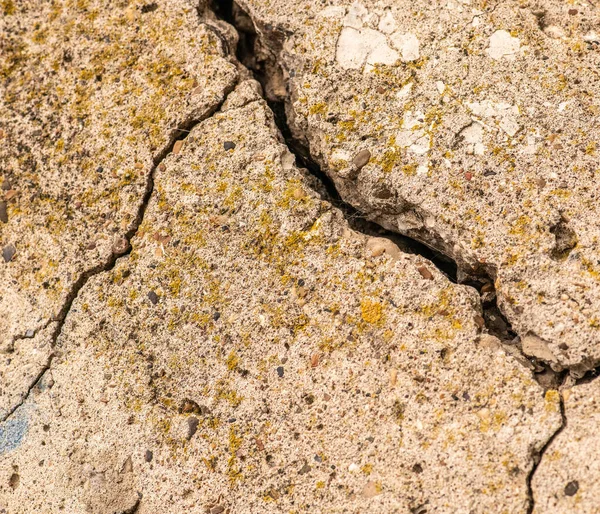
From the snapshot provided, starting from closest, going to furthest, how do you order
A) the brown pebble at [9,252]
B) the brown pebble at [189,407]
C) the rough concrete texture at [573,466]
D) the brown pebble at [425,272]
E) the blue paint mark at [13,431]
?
the rough concrete texture at [573,466]
the brown pebble at [425,272]
the brown pebble at [189,407]
the blue paint mark at [13,431]
the brown pebble at [9,252]

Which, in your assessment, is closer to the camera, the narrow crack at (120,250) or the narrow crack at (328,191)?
the narrow crack at (328,191)

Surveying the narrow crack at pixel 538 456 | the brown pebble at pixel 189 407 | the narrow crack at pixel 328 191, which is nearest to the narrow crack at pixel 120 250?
the narrow crack at pixel 328 191

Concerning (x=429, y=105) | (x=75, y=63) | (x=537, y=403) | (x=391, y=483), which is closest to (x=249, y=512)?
(x=391, y=483)

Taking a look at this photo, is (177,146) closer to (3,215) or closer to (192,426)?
(3,215)

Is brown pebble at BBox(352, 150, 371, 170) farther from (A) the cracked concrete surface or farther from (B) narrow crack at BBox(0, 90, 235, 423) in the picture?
(B) narrow crack at BBox(0, 90, 235, 423)

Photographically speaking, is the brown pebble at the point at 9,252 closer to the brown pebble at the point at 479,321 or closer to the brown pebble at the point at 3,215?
the brown pebble at the point at 3,215

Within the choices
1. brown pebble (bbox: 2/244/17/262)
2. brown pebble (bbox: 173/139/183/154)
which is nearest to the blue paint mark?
brown pebble (bbox: 2/244/17/262)

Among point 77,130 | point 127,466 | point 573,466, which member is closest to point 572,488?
point 573,466
